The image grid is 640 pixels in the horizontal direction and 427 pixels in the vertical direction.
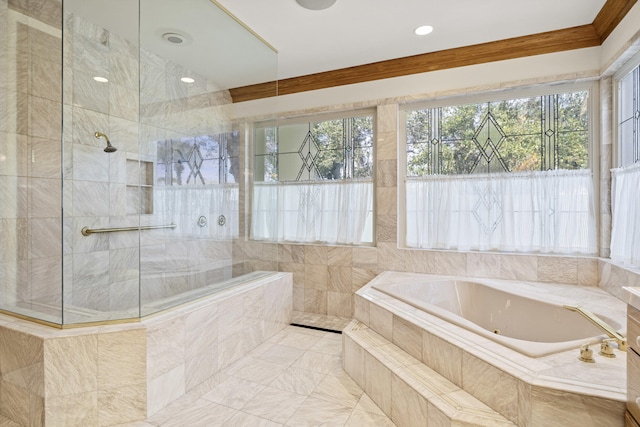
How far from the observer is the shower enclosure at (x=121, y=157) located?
6.46ft

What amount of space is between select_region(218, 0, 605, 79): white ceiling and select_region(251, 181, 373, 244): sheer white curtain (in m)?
1.22

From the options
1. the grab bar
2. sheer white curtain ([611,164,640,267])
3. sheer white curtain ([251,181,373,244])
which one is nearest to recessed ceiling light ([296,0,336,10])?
sheer white curtain ([251,181,373,244])

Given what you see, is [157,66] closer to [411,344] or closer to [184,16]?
[184,16]

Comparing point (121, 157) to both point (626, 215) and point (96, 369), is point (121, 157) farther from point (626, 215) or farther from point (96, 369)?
point (626, 215)

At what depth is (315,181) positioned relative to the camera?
3334 mm

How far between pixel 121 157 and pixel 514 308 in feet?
10.1

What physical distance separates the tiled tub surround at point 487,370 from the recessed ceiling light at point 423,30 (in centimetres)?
203

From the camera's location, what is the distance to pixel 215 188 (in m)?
2.96

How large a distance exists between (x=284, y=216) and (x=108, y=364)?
2.14 metres

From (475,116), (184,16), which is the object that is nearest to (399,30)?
(475,116)

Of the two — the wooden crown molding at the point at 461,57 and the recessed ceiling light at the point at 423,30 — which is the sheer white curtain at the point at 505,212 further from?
the recessed ceiling light at the point at 423,30

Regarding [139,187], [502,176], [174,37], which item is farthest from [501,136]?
[139,187]

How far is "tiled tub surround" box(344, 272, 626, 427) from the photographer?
3.59 ft

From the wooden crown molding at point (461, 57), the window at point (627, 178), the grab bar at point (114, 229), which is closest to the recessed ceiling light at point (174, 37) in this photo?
the wooden crown molding at point (461, 57)
